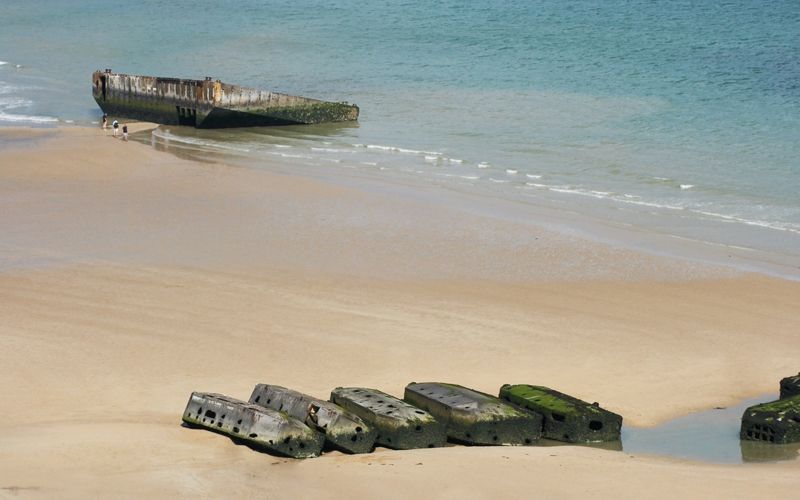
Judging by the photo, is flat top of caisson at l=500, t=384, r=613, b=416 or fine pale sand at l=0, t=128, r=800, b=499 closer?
fine pale sand at l=0, t=128, r=800, b=499

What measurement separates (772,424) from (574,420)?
1.90m

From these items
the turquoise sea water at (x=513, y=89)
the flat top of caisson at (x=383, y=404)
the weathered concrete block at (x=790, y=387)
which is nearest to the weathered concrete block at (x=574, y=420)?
the flat top of caisson at (x=383, y=404)

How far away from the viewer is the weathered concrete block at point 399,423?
10.8 m

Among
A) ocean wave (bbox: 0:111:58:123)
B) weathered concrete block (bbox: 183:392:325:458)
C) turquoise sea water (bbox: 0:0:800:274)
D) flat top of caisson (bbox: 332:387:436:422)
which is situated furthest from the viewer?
ocean wave (bbox: 0:111:58:123)

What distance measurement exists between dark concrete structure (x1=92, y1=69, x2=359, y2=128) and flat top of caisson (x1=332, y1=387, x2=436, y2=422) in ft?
67.9

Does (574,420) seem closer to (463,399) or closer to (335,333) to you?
(463,399)

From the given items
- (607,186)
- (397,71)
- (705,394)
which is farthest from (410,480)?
(397,71)

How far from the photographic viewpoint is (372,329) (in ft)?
47.5

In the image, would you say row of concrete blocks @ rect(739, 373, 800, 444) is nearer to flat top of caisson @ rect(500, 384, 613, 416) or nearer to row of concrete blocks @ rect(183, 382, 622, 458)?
row of concrete blocks @ rect(183, 382, 622, 458)

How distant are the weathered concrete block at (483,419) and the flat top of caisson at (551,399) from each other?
0.23 meters

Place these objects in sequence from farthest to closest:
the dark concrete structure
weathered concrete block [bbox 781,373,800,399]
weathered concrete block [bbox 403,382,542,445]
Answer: the dark concrete structure → weathered concrete block [bbox 781,373,800,399] → weathered concrete block [bbox 403,382,542,445]

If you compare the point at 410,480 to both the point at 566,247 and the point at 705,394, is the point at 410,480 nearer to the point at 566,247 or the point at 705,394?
the point at 705,394

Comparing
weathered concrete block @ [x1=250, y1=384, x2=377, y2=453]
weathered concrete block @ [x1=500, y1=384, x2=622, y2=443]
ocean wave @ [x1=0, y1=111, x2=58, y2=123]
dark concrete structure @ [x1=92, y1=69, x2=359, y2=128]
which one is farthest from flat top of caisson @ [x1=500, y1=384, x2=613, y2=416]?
ocean wave @ [x1=0, y1=111, x2=58, y2=123]

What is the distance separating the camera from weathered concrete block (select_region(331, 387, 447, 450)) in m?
10.8
